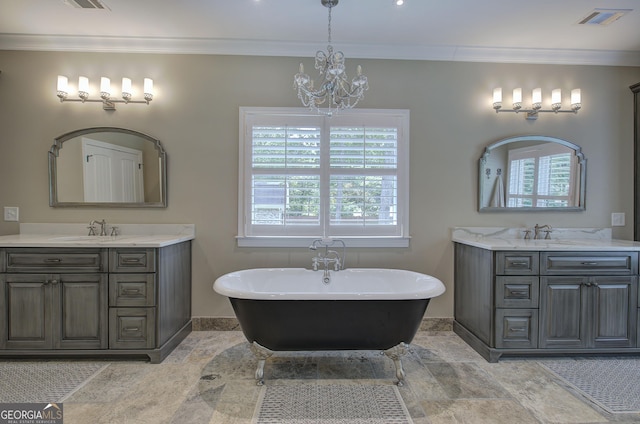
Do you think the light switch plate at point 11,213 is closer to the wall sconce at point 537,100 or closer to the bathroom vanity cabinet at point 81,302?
the bathroom vanity cabinet at point 81,302

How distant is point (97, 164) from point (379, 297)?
2651mm

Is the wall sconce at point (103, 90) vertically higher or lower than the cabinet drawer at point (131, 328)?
higher

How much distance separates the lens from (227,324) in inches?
116

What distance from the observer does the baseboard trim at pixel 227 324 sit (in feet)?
9.59

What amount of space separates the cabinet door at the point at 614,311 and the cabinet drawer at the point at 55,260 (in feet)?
11.7

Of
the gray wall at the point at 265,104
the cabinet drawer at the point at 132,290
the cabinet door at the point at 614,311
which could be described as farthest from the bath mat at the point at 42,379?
the cabinet door at the point at 614,311

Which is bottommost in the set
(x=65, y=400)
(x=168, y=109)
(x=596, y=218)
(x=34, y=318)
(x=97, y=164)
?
(x=65, y=400)


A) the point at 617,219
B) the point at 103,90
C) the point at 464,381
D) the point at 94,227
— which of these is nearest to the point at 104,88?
the point at 103,90

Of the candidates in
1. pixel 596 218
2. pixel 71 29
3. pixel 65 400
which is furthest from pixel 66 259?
pixel 596 218

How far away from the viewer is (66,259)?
230 centimetres

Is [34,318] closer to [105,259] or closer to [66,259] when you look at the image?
[66,259]

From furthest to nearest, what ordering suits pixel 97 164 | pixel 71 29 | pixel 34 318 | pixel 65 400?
pixel 97 164 → pixel 71 29 → pixel 34 318 → pixel 65 400

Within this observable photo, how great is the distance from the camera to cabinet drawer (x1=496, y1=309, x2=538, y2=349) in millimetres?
2381

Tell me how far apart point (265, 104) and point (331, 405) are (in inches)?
93.7
